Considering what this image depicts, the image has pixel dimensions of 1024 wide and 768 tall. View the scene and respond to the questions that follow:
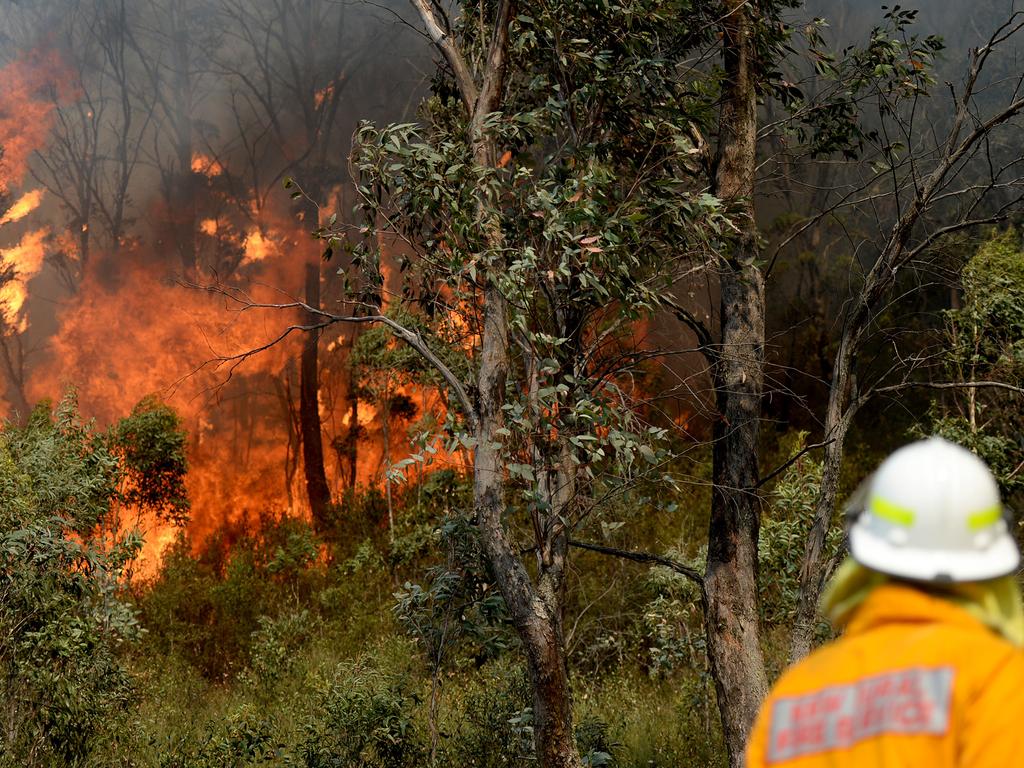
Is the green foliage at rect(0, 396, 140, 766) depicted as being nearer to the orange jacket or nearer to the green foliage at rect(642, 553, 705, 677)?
the green foliage at rect(642, 553, 705, 677)

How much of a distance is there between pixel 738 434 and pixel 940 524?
5647mm

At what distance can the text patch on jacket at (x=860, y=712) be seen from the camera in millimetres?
1230

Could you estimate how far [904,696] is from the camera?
49.3 inches

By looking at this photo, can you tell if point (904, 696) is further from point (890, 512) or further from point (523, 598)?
point (523, 598)

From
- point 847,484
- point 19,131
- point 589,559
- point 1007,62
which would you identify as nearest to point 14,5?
point 19,131

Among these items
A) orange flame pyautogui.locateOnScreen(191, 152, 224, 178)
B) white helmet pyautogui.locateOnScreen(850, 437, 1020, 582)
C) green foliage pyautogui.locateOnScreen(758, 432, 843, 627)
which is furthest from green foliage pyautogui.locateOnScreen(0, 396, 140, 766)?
orange flame pyautogui.locateOnScreen(191, 152, 224, 178)

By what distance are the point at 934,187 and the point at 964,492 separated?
17.8 ft

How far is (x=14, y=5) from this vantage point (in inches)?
831

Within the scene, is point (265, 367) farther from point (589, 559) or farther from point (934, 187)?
point (934, 187)

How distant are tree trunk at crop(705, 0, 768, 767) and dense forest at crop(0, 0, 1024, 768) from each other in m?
0.03

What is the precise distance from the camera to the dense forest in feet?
19.6

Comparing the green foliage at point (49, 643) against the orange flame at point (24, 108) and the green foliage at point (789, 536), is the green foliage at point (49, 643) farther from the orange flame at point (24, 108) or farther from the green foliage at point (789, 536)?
the orange flame at point (24, 108)

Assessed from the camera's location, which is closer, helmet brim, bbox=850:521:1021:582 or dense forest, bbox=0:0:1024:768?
helmet brim, bbox=850:521:1021:582

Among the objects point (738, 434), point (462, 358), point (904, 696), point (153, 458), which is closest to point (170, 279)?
point (153, 458)
